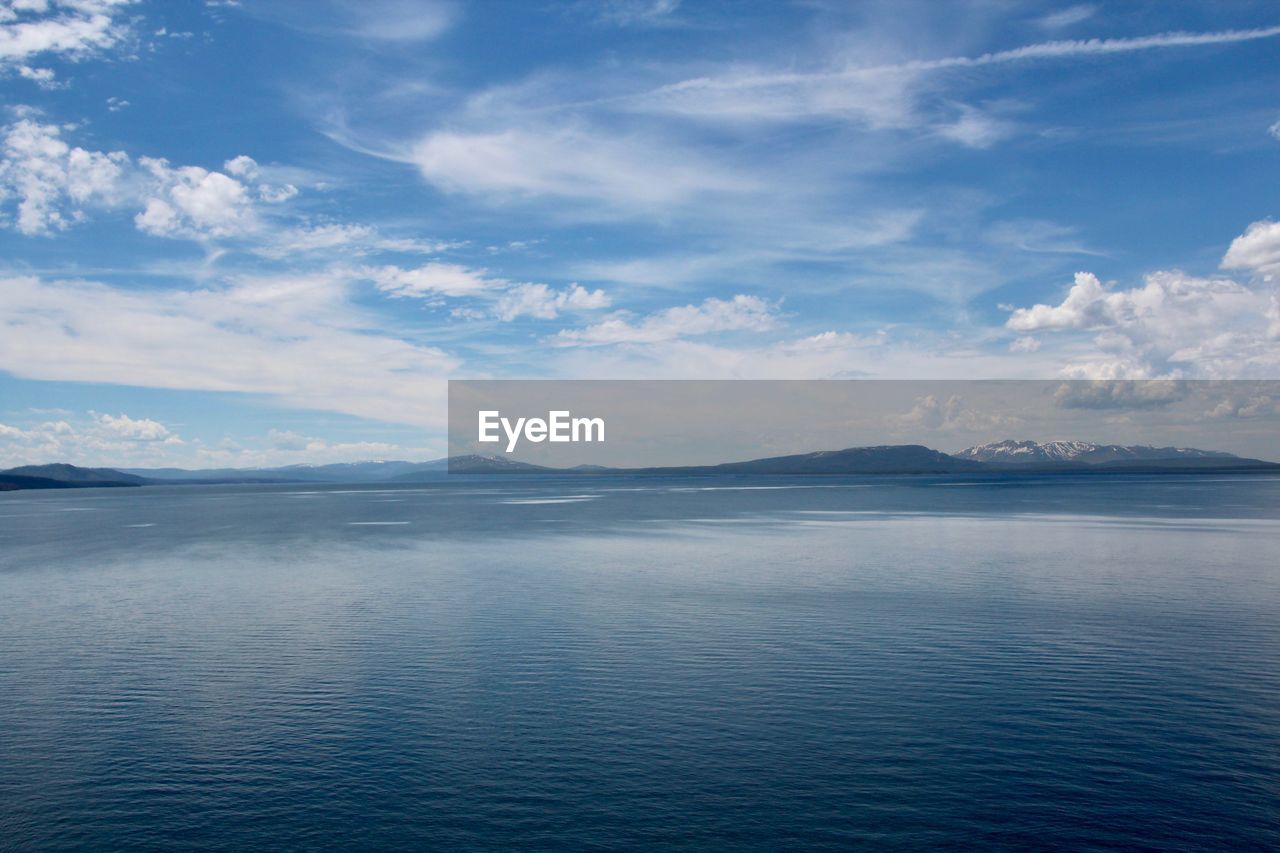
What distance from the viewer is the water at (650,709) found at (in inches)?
612

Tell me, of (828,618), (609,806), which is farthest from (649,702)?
(828,618)

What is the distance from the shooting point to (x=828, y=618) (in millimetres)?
33000

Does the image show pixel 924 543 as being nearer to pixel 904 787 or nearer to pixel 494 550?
pixel 494 550

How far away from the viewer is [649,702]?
2216 centimetres

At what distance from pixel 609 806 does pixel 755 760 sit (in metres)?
3.51

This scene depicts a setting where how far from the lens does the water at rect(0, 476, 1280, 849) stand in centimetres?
1554

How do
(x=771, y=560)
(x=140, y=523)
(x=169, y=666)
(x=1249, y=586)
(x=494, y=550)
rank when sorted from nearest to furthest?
(x=169, y=666) → (x=1249, y=586) → (x=771, y=560) → (x=494, y=550) → (x=140, y=523)

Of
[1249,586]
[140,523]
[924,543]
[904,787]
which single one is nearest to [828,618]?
[904,787]

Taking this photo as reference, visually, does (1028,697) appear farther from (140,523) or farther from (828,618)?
(140,523)

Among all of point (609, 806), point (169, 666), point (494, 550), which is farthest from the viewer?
point (494, 550)

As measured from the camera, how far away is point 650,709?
21547mm

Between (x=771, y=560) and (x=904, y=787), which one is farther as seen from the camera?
(x=771, y=560)

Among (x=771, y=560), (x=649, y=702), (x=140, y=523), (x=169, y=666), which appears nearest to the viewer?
(x=649, y=702)

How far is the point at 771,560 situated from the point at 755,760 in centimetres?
3552
